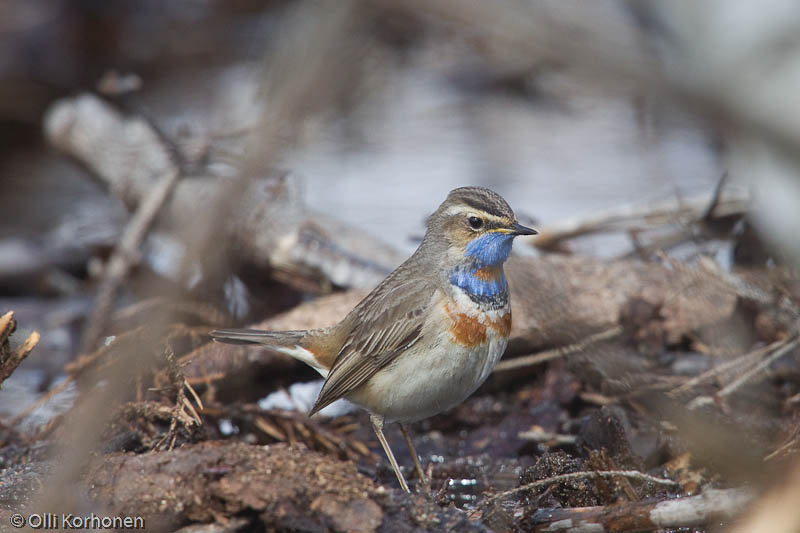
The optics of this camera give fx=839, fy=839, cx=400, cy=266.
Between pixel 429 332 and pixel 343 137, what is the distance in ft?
14.0

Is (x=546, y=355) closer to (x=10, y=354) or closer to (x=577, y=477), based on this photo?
(x=577, y=477)

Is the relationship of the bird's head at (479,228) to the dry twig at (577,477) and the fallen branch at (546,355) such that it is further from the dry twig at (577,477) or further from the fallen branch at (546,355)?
the dry twig at (577,477)

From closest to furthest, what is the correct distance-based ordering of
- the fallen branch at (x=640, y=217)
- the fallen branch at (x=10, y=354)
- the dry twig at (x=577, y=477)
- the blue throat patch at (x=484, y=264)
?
the dry twig at (x=577, y=477) → the fallen branch at (x=10, y=354) → the blue throat patch at (x=484, y=264) → the fallen branch at (x=640, y=217)

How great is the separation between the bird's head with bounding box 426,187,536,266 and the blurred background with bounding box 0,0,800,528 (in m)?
0.88

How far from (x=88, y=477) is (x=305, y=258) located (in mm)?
2952

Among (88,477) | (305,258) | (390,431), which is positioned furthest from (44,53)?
(88,477)

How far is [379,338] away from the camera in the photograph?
181 inches

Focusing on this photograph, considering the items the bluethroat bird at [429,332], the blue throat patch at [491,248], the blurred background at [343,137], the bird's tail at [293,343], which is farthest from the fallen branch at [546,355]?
the bird's tail at [293,343]

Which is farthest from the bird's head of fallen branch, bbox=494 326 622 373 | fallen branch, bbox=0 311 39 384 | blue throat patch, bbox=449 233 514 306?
fallen branch, bbox=0 311 39 384

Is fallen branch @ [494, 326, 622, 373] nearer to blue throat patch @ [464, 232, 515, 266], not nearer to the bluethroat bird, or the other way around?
the bluethroat bird

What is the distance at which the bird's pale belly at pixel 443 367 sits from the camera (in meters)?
4.35

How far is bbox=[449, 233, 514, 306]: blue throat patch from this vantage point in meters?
4.57

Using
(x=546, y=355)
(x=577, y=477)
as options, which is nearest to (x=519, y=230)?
(x=546, y=355)

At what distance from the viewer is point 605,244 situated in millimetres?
7480
